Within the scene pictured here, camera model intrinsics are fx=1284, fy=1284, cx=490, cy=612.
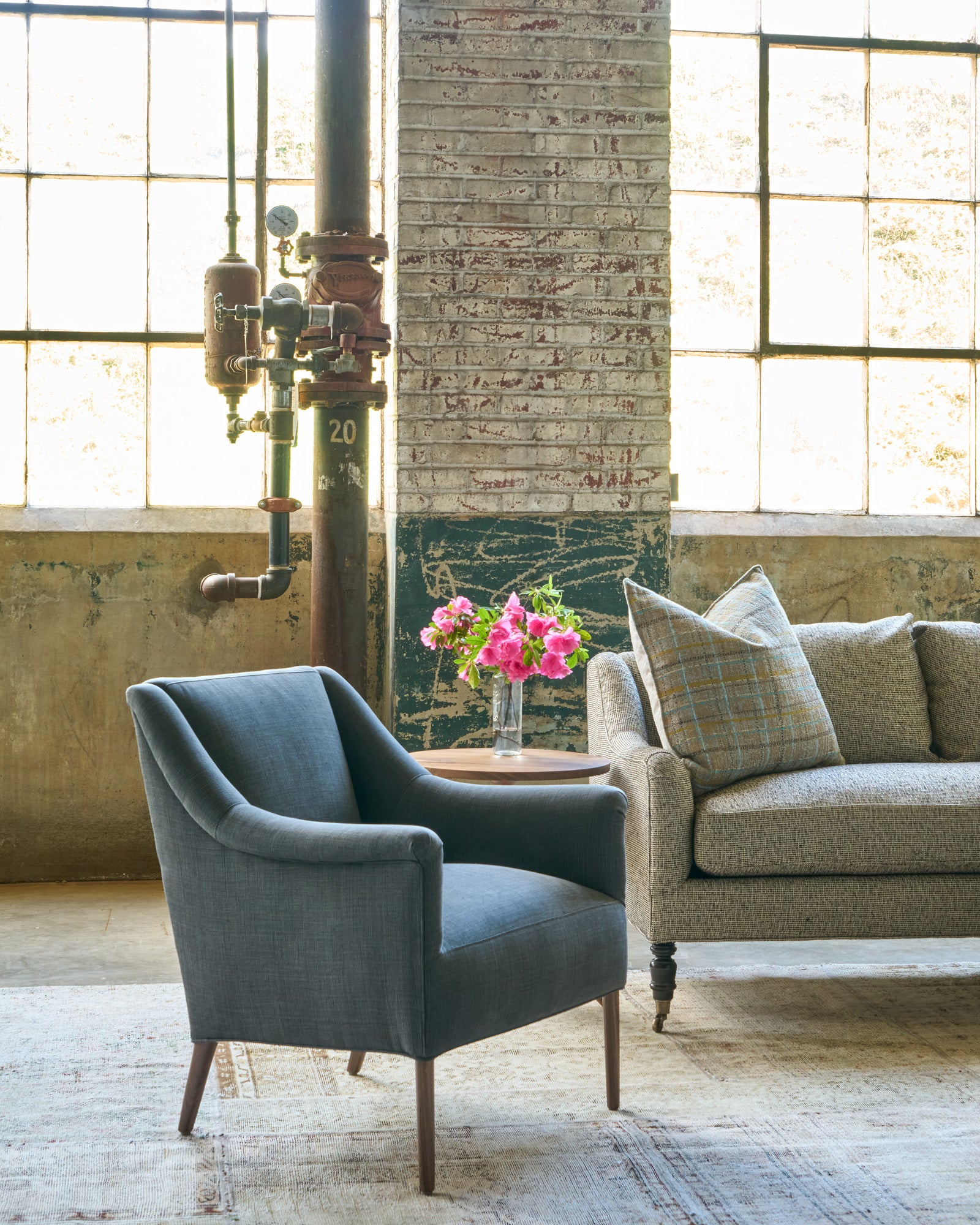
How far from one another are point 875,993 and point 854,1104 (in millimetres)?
709

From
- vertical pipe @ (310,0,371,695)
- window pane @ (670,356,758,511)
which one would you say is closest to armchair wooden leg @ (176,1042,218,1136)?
vertical pipe @ (310,0,371,695)

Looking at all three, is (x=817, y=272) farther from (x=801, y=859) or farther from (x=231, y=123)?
(x=801, y=859)

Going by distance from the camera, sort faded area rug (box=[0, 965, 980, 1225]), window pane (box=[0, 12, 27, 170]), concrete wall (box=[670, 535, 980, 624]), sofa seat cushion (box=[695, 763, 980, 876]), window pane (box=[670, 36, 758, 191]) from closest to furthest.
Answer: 1. faded area rug (box=[0, 965, 980, 1225])
2. sofa seat cushion (box=[695, 763, 980, 876])
3. window pane (box=[0, 12, 27, 170])
4. concrete wall (box=[670, 535, 980, 624])
5. window pane (box=[670, 36, 758, 191])

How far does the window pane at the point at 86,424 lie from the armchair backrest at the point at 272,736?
1.89 m

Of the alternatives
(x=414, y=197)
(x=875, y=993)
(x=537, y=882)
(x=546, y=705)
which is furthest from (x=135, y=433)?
(x=875, y=993)

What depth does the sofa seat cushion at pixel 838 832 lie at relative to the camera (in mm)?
2684

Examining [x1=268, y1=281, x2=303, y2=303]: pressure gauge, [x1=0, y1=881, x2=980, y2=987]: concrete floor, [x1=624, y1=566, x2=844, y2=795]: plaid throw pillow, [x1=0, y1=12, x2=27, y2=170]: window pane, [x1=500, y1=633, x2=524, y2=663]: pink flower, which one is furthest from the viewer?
[x1=0, y1=12, x2=27, y2=170]: window pane

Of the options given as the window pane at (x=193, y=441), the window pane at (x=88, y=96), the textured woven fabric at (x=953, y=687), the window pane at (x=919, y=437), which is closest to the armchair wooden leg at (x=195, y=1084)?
the textured woven fabric at (x=953, y=687)

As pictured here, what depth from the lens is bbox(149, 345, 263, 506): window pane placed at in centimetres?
418

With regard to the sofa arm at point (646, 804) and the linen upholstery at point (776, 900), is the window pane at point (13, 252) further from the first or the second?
the linen upholstery at point (776, 900)

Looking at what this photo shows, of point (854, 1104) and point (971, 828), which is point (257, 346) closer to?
point (971, 828)

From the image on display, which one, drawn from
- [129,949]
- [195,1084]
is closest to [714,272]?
[129,949]

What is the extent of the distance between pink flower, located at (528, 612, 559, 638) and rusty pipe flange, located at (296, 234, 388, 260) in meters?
1.25

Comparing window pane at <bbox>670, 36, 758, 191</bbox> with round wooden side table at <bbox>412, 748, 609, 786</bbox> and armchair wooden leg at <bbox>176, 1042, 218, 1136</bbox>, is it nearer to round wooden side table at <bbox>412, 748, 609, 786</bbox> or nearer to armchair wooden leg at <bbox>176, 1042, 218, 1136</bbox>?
round wooden side table at <bbox>412, 748, 609, 786</bbox>
